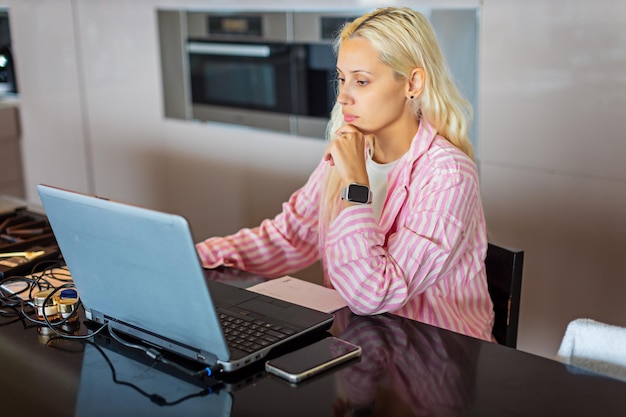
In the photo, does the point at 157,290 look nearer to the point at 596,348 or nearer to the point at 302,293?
the point at 302,293

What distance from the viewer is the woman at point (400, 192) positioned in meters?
1.46

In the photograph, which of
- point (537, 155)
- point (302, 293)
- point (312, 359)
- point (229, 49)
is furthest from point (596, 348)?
point (229, 49)

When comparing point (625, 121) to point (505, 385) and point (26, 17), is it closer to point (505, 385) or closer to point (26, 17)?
point (505, 385)

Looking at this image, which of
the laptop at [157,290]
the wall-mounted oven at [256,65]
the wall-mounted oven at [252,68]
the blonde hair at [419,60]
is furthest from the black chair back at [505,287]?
the wall-mounted oven at [252,68]

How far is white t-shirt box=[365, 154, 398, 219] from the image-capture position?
1.72 m

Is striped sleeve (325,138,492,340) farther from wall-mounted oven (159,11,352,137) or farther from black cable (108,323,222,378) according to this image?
wall-mounted oven (159,11,352,137)

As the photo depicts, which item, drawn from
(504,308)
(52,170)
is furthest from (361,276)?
(52,170)

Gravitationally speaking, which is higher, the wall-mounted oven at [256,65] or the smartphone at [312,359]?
the wall-mounted oven at [256,65]

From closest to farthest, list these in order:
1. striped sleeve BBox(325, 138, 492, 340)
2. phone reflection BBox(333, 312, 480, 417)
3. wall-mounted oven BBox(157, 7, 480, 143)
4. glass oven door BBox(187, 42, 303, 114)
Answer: phone reflection BBox(333, 312, 480, 417)
striped sleeve BBox(325, 138, 492, 340)
wall-mounted oven BBox(157, 7, 480, 143)
glass oven door BBox(187, 42, 303, 114)

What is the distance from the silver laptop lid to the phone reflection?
0.20m

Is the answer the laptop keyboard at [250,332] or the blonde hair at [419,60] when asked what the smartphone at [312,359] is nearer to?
the laptop keyboard at [250,332]

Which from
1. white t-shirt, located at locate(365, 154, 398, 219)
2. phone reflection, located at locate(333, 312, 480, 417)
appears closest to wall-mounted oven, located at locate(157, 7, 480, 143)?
white t-shirt, located at locate(365, 154, 398, 219)

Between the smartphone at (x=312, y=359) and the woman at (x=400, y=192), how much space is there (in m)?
0.17

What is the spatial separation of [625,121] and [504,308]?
90cm
